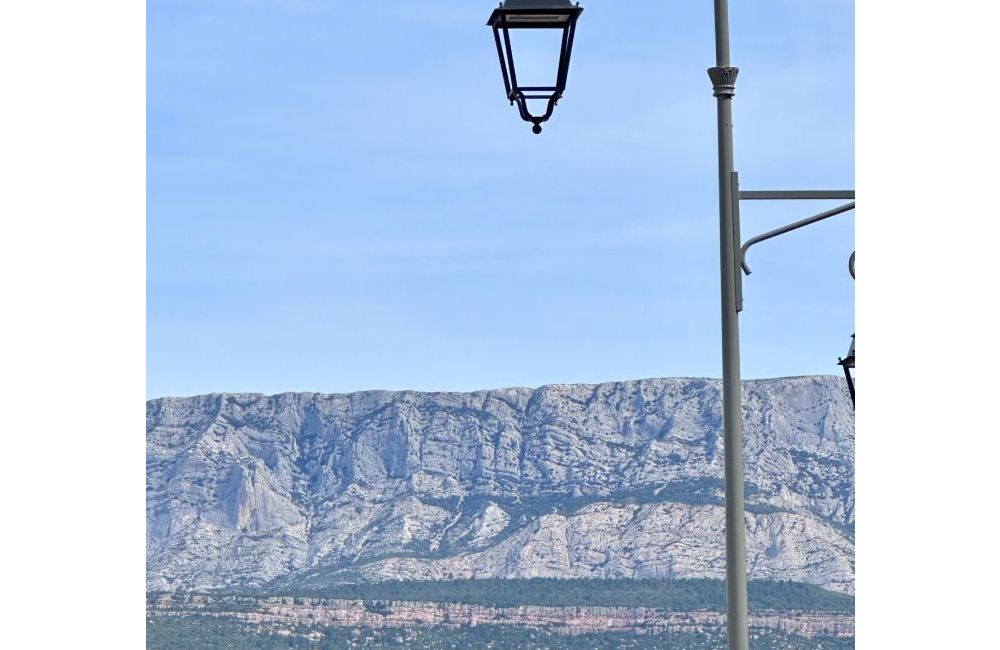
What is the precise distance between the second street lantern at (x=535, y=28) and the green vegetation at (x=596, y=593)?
100m

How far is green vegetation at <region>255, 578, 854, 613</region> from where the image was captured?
344ft

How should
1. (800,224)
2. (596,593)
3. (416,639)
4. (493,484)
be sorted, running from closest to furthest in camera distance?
(800,224)
(416,639)
(596,593)
(493,484)

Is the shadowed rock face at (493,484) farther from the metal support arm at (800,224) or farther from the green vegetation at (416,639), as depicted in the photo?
the metal support arm at (800,224)

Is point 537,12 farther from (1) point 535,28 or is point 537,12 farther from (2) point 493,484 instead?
(2) point 493,484

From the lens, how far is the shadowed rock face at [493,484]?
117 m

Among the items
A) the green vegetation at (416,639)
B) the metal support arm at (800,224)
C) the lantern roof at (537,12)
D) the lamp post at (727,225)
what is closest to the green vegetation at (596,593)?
the green vegetation at (416,639)

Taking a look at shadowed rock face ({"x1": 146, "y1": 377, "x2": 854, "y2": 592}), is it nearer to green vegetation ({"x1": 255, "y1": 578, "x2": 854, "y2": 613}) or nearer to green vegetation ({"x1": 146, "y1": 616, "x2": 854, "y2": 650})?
green vegetation ({"x1": 255, "y1": 578, "x2": 854, "y2": 613})

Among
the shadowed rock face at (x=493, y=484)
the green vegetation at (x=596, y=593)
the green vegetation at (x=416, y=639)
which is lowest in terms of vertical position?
the green vegetation at (x=416, y=639)

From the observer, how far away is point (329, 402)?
474 ft

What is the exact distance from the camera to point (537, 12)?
434 centimetres

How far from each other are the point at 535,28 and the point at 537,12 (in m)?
0.06

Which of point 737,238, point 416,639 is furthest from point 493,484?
point 737,238

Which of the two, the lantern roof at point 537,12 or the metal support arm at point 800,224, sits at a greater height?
the lantern roof at point 537,12
